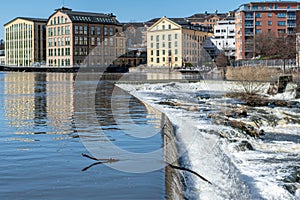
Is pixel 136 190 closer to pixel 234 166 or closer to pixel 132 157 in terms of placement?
pixel 132 157

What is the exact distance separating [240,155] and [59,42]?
3880 inches

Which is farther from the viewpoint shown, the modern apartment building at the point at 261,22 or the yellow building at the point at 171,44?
the yellow building at the point at 171,44

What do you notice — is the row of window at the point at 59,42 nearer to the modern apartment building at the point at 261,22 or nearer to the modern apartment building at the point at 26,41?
the modern apartment building at the point at 26,41

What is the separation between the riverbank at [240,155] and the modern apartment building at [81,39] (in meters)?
81.3

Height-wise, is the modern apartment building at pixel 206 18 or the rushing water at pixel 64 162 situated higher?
the modern apartment building at pixel 206 18

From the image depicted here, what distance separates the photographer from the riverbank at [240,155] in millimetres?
7891

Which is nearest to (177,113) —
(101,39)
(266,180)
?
(266,180)

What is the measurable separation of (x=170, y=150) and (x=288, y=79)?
2591cm

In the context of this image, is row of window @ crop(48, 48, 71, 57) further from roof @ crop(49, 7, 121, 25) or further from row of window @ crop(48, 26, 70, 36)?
roof @ crop(49, 7, 121, 25)

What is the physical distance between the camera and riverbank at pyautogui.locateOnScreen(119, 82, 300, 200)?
311 inches

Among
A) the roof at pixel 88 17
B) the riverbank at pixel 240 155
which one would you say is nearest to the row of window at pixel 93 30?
the roof at pixel 88 17

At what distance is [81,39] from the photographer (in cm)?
10288

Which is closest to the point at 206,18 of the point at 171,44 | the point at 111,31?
the point at 111,31

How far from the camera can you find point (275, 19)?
85.4 meters
